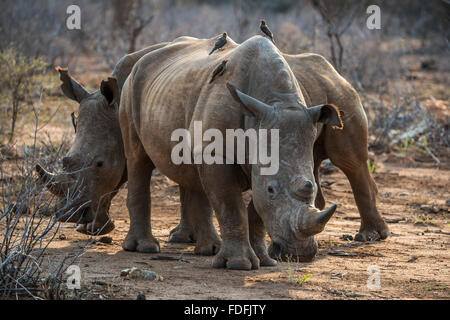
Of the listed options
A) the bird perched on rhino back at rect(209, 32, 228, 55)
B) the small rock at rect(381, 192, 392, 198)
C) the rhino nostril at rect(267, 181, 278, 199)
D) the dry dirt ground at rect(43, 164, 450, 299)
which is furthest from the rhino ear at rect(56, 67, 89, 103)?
the small rock at rect(381, 192, 392, 198)

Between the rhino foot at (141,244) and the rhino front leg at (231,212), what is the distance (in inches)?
47.3

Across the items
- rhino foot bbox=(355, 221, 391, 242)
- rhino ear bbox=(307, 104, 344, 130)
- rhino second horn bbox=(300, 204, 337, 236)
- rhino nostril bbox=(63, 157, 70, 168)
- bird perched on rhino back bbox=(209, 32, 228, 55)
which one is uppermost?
bird perched on rhino back bbox=(209, 32, 228, 55)

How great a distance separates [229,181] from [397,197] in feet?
14.0

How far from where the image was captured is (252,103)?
522 cm

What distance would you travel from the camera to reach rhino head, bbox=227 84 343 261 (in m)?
4.87

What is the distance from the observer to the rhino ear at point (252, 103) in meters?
5.22

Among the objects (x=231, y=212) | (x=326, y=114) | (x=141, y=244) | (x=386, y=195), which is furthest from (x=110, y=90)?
(x=386, y=195)

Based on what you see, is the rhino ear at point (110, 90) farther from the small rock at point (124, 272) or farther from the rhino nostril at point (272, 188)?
the rhino nostril at point (272, 188)

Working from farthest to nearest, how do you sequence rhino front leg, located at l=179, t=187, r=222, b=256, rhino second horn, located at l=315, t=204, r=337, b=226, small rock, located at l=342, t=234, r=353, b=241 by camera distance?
small rock, located at l=342, t=234, r=353, b=241, rhino front leg, located at l=179, t=187, r=222, b=256, rhino second horn, located at l=315, t=204, r=337, b=226

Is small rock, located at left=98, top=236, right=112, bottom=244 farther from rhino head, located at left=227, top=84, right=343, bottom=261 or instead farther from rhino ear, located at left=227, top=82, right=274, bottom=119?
rhino ear, located at left=227, top=82, right=274, bottom=119

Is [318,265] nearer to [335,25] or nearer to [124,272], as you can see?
[124,272]

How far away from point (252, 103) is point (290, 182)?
2.04ft

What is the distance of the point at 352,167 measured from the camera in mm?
6863

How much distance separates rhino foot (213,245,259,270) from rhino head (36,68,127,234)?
148 centimetres
